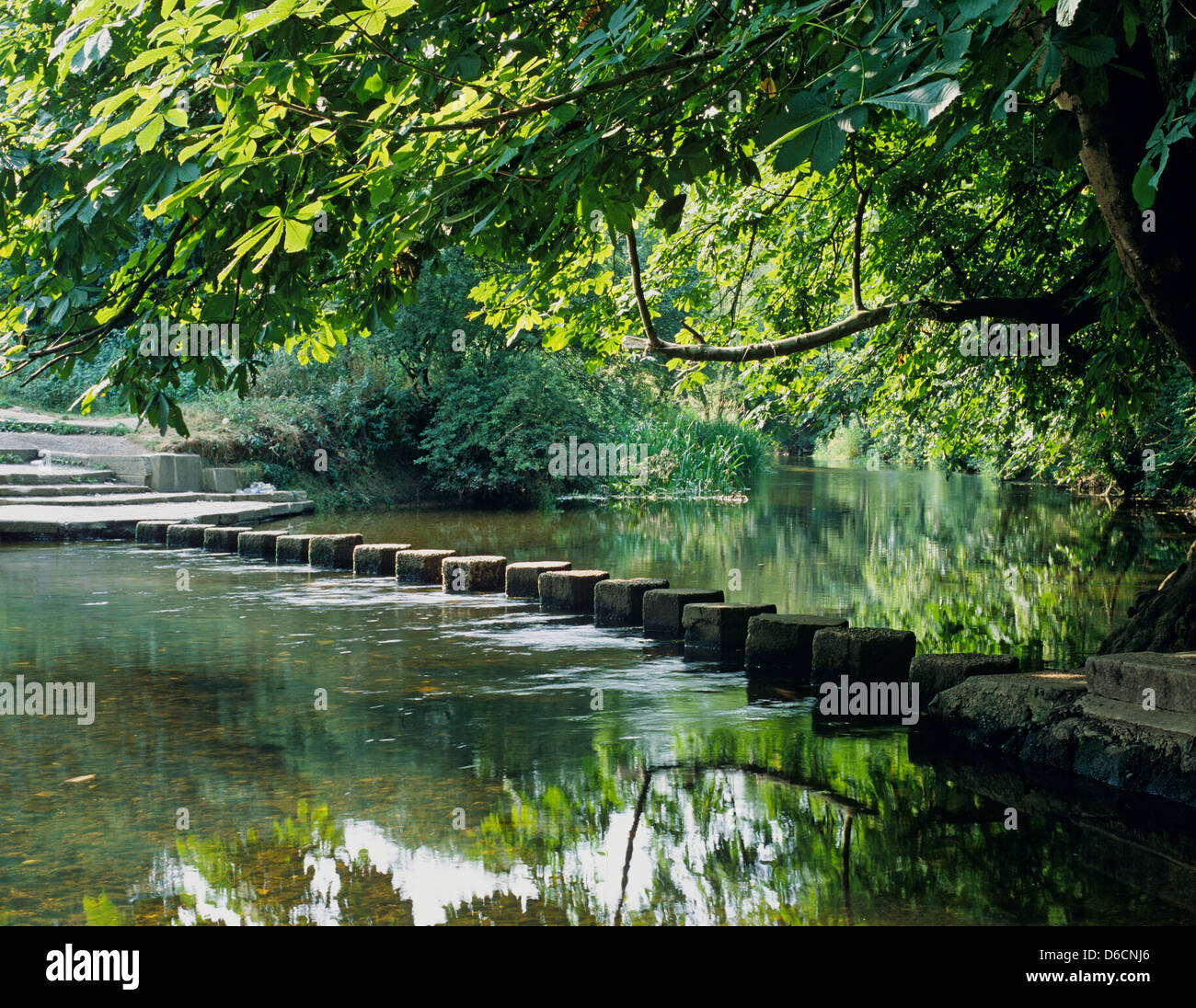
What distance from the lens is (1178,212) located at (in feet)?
21.5

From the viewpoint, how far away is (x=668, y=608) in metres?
10.4

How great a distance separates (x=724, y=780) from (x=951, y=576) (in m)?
9.58

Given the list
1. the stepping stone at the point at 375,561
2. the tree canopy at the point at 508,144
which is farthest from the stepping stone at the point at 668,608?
the stepping stone at the point at 375,561

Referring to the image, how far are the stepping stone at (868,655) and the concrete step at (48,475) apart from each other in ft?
56.2

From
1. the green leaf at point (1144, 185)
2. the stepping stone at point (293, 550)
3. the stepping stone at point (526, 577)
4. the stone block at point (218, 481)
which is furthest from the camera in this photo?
the stone block at point (218, 481)

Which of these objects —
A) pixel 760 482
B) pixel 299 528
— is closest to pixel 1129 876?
pixel 299 528

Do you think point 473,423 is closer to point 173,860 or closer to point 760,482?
point 760,482

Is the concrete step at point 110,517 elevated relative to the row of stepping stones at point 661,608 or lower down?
elevated

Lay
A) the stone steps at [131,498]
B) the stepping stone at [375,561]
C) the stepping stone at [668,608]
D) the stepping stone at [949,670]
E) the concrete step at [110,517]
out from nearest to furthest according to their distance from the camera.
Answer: the stepping stone at [949,670]
the stepping stone at [668,608]
the stepping stone at [375,561]
the concrete step at [110,517]
the stone steps at [131,498]

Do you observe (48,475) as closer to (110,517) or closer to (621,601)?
(110,517)

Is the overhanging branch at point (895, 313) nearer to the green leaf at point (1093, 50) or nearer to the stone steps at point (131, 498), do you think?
the green leaf at point (1093, 50)

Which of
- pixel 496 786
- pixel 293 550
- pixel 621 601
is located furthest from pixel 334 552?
pixel 496 786

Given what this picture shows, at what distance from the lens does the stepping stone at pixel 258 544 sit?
15680 millimetres

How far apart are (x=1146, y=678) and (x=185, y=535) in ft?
46.1
